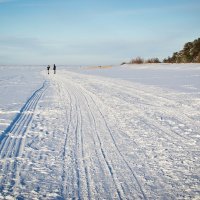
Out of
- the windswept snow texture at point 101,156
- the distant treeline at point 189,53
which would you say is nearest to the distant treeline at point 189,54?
the distant treeline at point 189,53

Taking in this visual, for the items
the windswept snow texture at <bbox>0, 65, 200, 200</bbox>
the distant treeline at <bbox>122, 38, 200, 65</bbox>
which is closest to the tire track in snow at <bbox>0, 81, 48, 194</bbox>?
the windswept snow texture at <bbox>0, 65, 200, 200</bbox>

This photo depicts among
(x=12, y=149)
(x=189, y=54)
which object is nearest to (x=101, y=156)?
(x=12, y=149)

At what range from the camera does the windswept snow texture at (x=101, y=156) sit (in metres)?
4.20

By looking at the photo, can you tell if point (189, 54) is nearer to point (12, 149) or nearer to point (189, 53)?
point (189, 53)

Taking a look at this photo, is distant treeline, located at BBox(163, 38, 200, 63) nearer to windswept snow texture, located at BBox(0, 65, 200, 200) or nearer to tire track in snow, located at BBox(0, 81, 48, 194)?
windswept snow texture, located at BBox(0, 65, 200, 200)

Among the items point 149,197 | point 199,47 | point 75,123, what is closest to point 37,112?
point 75,123

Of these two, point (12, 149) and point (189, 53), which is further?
point (189, 53)

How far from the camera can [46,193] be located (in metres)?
4.09

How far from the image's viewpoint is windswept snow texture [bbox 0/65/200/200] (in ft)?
13.8

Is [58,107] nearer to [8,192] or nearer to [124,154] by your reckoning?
[124,154]

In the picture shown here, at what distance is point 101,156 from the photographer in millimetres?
5555

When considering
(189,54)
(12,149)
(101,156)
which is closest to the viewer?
(101,156)

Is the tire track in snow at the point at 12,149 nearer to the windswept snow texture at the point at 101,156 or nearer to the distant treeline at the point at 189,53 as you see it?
the windswept snow texture at the point at 101,156

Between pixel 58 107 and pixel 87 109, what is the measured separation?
134 cm
